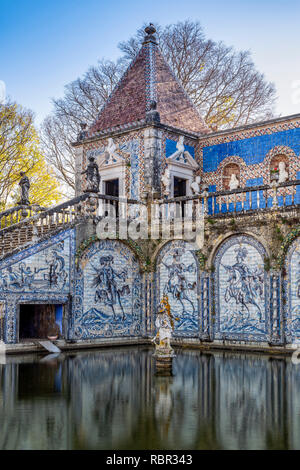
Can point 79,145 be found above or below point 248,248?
above

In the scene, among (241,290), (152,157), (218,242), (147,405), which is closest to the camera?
(147,405)

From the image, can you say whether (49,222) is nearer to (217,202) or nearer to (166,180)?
(166,180)

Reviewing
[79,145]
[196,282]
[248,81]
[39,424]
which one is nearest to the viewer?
[39,424]

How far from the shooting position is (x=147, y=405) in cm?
738

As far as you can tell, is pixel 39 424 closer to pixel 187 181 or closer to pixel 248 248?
pixel 248 248

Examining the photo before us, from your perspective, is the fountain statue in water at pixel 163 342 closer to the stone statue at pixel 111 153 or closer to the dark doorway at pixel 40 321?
the dark doorway at pixel 40 321

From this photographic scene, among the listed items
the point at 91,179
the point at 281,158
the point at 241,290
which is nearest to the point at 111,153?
the point at 91,179

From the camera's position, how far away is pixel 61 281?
15312 mm

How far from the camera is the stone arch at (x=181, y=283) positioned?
1633cm

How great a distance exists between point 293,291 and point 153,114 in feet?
26.0

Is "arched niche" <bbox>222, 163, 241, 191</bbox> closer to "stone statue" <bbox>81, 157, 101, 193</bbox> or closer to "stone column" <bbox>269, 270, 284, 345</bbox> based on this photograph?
"stone statue" <bbox>81, 157, 101, 193</bbox>

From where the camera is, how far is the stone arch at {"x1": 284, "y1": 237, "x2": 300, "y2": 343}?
1421 centimetres

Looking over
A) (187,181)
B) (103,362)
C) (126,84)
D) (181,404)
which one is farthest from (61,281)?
(126,84)
